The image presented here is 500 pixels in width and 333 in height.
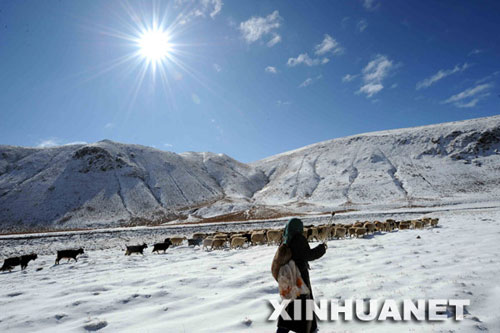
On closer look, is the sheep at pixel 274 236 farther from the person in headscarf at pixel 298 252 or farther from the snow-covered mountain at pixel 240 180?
the snow-covered mountain at pixel 240 180

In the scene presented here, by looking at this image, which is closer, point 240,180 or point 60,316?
point 60,316

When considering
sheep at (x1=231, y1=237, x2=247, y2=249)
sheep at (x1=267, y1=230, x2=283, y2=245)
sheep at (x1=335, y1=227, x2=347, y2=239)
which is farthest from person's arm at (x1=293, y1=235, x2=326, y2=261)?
sheep at (x1=335, y1=227, x2=347, y2=239)

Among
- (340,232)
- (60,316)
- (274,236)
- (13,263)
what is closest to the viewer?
(60,316)

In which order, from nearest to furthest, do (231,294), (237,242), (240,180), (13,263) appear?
1. (231,294)
2. (13,263)
3. (237,242)
4. (240,180)

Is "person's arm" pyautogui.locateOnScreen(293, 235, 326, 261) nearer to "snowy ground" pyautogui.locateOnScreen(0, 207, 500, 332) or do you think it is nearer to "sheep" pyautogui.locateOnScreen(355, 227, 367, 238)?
"snowy ground" pyautogui.locateOnScreen(0, 207, 500, 332)

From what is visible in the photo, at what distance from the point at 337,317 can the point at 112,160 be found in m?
84.7

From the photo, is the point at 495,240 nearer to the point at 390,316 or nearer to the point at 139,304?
the point at 390,316

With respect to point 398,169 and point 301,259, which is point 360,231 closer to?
point 301,259

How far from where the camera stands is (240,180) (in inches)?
3410

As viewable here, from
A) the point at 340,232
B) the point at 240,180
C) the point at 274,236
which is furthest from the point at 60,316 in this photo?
the point at 240,180

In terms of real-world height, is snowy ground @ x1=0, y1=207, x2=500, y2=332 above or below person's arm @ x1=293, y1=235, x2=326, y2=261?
below

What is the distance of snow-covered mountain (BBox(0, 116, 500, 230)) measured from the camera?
55.3 metres

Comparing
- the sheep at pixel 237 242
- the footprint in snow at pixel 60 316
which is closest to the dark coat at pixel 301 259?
the footprint in snow at pixel 60 316

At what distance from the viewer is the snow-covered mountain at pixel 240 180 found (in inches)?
2178
